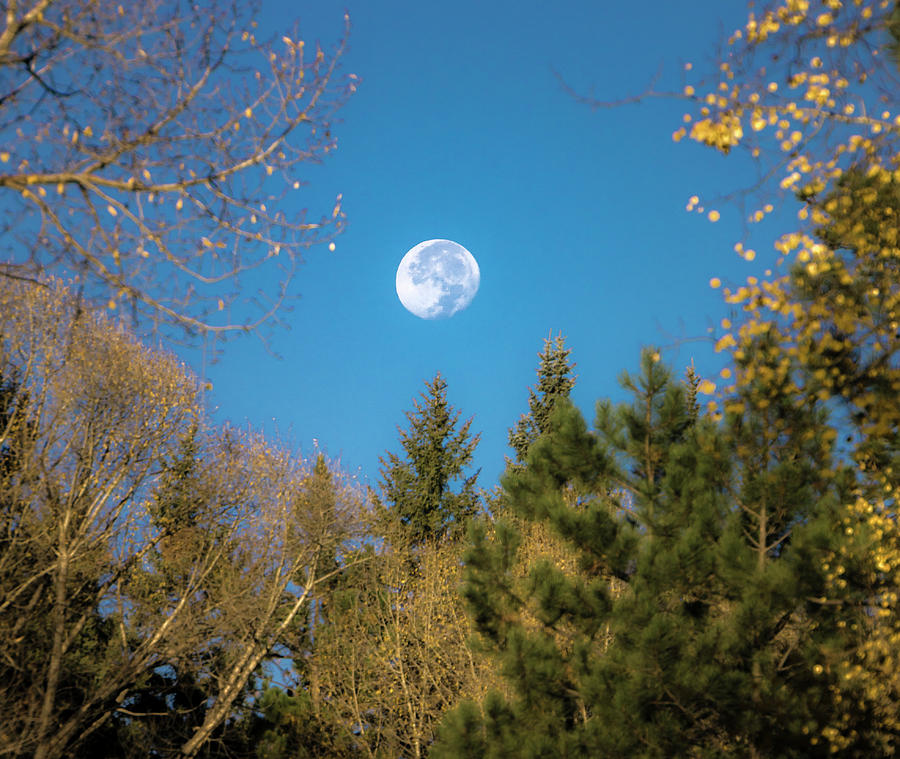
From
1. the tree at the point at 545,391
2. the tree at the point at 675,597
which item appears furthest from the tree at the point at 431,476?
the tree at the point at 675,597

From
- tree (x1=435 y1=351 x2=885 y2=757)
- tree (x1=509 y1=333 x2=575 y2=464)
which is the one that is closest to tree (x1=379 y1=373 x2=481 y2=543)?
tree (x1=509 y1=333 x2=575 y2=464)

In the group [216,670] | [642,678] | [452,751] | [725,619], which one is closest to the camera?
[642,678]

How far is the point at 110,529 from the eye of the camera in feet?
47.4

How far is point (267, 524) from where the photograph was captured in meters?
17.4

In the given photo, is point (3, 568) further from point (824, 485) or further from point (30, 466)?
point (824, 485)

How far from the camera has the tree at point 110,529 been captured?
13.5 metres

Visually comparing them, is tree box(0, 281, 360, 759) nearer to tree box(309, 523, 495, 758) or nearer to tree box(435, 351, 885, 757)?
tree box(309, 523, 495, 758)

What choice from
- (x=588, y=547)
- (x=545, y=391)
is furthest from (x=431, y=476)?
(x=588, y=547)

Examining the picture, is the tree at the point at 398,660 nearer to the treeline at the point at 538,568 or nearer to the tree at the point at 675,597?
the treeline at the point at 538,568

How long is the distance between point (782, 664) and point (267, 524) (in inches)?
438

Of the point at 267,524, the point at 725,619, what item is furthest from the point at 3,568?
the point at 725,619

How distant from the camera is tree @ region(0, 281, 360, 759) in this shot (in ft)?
44.4

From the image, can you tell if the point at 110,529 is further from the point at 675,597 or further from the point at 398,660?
the point at 675,597

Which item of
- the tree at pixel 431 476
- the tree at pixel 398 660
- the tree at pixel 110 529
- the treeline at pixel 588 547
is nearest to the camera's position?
the treeline at pixel 588 547
